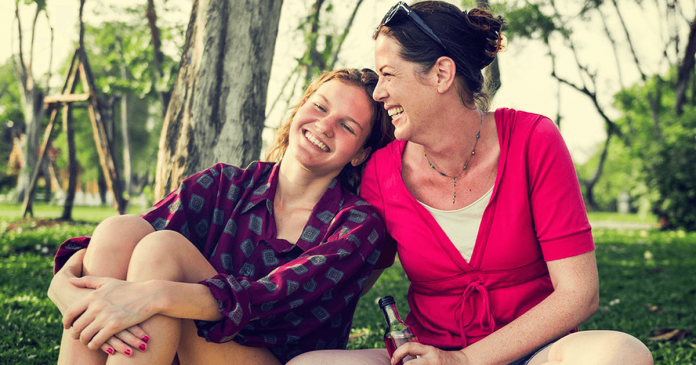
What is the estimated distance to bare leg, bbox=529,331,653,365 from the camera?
5.68 ft

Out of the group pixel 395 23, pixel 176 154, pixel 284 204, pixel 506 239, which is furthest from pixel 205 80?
pixel 506 239

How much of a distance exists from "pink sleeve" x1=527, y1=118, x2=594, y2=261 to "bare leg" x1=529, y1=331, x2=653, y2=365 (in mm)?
336

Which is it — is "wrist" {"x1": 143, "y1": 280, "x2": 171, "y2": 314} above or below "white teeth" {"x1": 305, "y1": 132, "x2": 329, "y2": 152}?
below

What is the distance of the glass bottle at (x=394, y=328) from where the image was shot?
2.15m

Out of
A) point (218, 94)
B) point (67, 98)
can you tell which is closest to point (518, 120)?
point (218, 94)

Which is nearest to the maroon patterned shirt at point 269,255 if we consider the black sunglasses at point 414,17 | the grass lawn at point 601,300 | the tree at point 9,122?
the black sunglasses at point 414,17

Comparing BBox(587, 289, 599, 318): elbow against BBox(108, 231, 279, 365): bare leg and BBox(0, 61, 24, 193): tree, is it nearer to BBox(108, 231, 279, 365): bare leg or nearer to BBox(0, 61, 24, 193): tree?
BBox(108, 231, 279, 365): bare leg

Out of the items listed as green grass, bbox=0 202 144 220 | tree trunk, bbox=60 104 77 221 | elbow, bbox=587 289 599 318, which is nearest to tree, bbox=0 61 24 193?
green grass, bbox=0 202 144 220

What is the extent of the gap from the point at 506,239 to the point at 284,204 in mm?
1038

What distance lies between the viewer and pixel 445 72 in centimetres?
234

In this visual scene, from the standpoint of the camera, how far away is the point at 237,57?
3980 millimetres

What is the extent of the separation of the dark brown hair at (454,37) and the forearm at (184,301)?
1.21 meters

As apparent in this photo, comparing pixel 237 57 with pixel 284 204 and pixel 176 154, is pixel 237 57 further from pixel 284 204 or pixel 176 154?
pixel 284 204

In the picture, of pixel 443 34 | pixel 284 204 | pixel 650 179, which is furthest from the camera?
pixel 650 179
